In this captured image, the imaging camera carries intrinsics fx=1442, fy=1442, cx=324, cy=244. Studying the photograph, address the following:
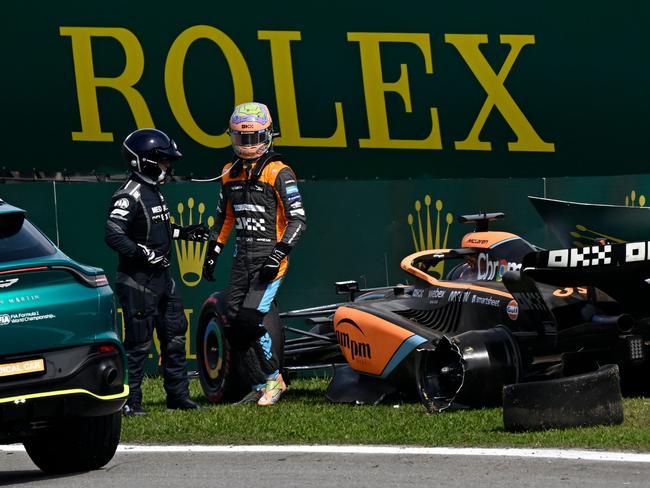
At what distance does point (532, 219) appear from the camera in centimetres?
1278

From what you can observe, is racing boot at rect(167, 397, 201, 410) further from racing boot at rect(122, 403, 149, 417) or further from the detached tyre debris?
the detached tyre debris

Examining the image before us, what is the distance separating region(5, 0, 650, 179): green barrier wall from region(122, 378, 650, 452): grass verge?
3.53 meters

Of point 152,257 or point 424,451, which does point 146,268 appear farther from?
point 424,451

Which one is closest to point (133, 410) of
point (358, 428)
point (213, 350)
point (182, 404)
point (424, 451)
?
point (182, 404)

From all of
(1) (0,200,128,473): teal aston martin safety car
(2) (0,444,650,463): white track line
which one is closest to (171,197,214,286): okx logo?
(2) (0,444,650,463): white track line

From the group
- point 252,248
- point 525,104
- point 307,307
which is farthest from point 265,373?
point 525,104

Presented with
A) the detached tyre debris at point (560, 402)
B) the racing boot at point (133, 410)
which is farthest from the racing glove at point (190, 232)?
the detached tyre debris at point (560, 402)

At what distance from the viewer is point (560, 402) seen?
27.0 feet

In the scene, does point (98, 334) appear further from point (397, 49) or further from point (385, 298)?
point (397, 49)

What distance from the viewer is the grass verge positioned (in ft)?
26.4

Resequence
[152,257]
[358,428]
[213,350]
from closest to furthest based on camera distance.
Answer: [358,428], [152,257], [213,350]

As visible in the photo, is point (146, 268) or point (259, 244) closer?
point (146, 268)

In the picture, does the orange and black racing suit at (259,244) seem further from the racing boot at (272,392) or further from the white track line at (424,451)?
the white track line at (424,451)

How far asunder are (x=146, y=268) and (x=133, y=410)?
1001 mm
